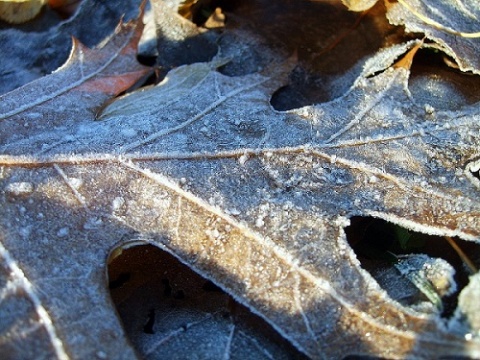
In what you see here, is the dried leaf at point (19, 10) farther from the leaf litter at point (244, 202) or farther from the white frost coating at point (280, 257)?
the white frost coating at point (280, 257)

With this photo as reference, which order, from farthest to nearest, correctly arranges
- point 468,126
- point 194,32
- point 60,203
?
point 194,32, point 468,126, point 60,203

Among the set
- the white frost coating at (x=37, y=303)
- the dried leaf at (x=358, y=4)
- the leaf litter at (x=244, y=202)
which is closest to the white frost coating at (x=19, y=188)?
the leaf litter at (x=244, y=202)

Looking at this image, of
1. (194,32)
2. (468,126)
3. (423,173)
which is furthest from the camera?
(194,32)

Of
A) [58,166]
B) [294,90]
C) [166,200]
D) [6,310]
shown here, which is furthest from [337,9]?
[6,310]

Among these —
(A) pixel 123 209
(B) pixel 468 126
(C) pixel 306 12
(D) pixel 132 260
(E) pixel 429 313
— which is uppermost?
(C) pixel 306 12

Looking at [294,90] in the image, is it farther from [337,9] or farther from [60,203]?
[60,203]

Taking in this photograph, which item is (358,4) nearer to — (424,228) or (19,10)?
(424,228)

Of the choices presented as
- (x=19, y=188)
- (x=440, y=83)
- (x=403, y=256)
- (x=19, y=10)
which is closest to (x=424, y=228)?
(x=403, y=256)
